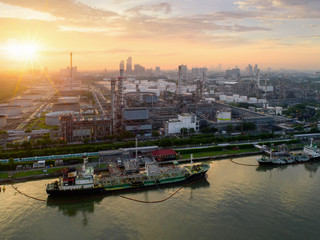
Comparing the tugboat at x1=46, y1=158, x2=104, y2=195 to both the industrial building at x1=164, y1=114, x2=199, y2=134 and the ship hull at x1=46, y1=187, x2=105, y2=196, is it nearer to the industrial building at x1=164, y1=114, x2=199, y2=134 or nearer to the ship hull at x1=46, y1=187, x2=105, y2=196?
the ship hull at x1=46, y1=187, x2=105, y2=196

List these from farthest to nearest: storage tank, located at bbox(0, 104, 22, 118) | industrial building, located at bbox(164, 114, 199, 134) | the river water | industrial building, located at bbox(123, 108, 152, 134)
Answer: storage tank, located at bbox(0, 104, 22, 118), industrial building, located at bbox(123, 108, 152, 134), industrial building, located at bbox(164, 114, 199, 134), the river water

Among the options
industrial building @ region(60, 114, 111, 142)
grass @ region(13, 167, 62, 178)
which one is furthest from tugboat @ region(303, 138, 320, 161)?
grass @ region(13, 167, 62, 178)

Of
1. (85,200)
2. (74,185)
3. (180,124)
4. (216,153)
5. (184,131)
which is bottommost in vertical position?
(85,200)

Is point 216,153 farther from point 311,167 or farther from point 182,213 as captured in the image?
point 182,213

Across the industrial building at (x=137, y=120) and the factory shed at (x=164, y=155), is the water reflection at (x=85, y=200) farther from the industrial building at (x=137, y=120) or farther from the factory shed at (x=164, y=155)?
the industrial building at (x=137, y=120)

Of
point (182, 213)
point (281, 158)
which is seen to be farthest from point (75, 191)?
point (281, 158)

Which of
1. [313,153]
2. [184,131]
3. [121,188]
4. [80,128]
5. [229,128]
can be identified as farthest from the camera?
[229,128]

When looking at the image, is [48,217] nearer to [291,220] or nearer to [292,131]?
[291,220]
